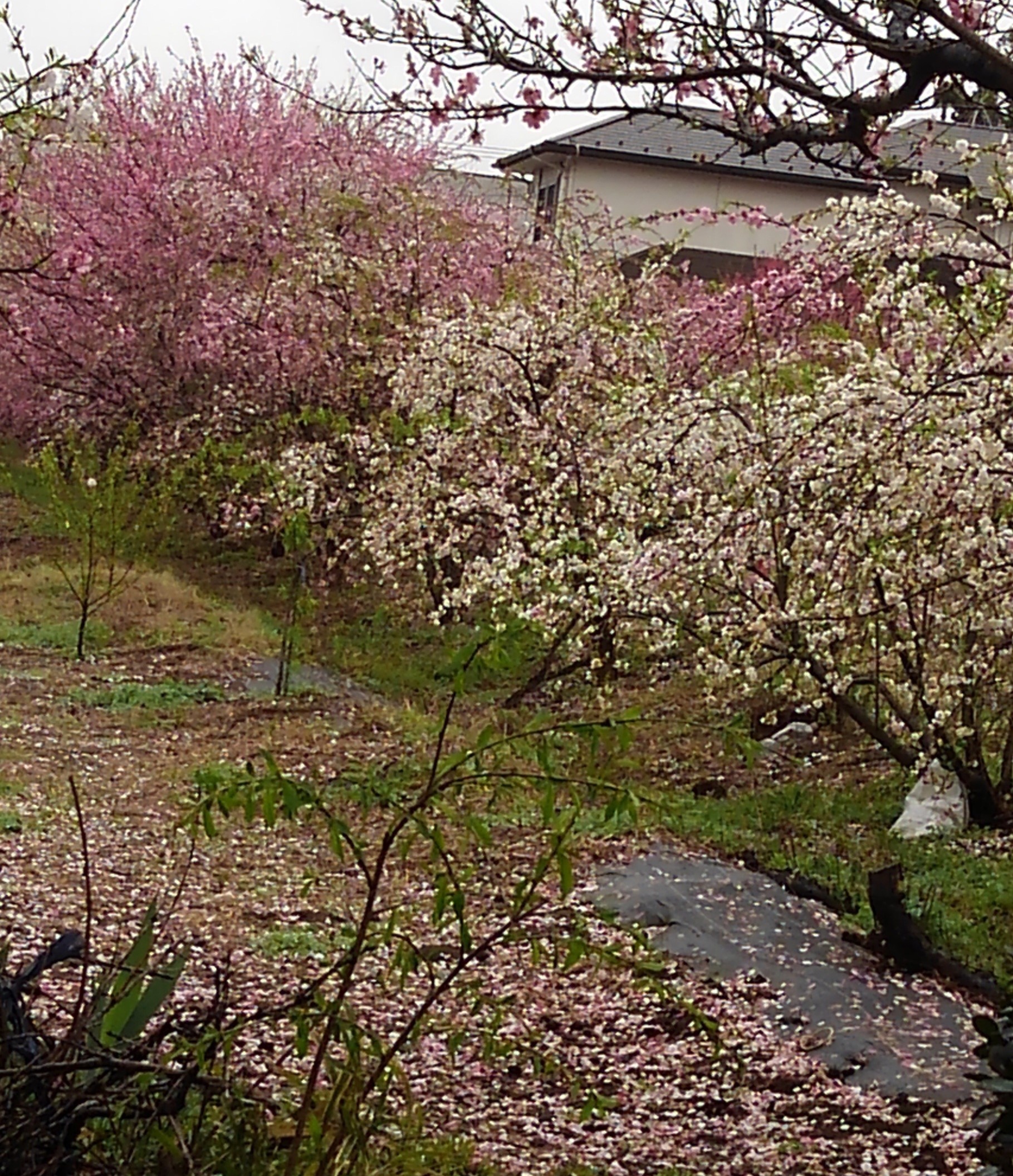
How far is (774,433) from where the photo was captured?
5.50m

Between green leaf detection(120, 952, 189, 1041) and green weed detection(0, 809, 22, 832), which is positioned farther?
green weed detection(0, 809, 22, 832)

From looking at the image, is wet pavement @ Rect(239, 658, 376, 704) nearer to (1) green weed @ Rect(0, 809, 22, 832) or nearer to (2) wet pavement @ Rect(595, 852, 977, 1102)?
(1) green weed @ Rect(0, 809, 22, 832)

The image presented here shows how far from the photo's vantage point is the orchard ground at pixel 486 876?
333 centimetres

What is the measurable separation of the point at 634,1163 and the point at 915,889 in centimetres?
235

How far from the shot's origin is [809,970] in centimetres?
453

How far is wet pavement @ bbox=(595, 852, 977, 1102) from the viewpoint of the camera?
12.6 feet

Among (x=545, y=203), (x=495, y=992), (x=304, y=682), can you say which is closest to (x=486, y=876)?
(x=495, y=992)

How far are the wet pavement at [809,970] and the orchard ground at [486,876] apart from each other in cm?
11

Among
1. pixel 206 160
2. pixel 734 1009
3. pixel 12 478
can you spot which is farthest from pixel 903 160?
pixel 12 478

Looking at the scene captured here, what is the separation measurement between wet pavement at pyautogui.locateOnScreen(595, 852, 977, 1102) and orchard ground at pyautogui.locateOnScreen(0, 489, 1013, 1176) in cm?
11

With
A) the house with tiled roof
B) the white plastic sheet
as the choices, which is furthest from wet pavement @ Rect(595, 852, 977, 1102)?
the house with tiled roof

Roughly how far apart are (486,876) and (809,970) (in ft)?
3.97

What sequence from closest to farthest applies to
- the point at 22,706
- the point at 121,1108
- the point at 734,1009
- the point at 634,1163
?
the point at 121,1108, the point at 634,1163, the point at 734,1009, the point at 22,706

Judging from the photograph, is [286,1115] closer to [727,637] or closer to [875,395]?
[875,395]
